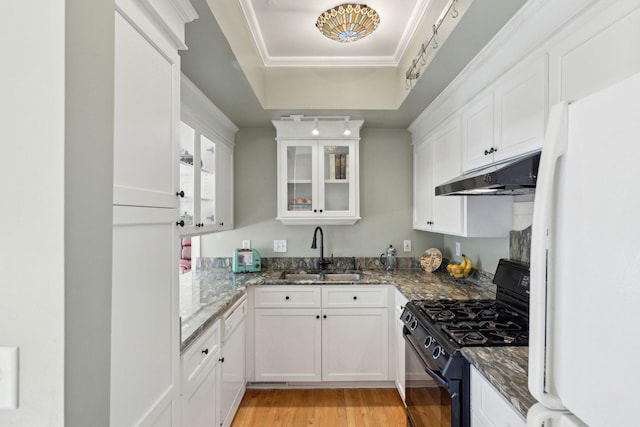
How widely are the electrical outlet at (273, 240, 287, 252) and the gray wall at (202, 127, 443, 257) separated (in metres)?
0.04

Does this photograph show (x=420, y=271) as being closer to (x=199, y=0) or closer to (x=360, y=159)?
(x=360, y=159)

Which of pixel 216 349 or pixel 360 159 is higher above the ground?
pixel 360 159

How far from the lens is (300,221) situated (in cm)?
300

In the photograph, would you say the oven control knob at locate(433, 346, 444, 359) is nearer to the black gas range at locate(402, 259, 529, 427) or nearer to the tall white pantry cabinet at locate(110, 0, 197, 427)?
the black gas range at locate(402, 259, 529, 427)

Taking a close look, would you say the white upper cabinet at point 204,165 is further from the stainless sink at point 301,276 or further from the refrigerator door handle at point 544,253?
the refrigerator door handle at point 544,253

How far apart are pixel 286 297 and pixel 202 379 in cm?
101

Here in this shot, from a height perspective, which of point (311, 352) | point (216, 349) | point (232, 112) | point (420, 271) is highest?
point (232, 112)

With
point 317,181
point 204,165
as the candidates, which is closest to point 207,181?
point 204,165

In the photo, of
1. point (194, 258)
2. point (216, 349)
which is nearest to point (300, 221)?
point (194, 258)

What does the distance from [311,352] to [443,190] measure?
1.60 metres
